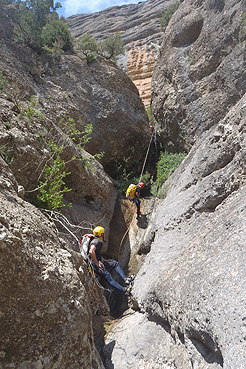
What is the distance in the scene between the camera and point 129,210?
33.3 feet

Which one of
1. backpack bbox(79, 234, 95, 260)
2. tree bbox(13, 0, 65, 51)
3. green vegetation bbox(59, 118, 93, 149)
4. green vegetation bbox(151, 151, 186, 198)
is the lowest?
backpack bbox(79, 234, 95, 260)

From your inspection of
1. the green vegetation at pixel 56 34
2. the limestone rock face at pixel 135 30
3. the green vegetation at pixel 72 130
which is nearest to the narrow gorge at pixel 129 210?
the green vegetation at pixel 72 130

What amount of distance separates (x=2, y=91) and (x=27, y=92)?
2618mm

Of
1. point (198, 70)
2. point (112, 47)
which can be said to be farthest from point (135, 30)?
point (198, 70)

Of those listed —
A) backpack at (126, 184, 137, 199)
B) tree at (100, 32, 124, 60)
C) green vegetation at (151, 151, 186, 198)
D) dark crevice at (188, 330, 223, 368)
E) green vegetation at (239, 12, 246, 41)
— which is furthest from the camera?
tree at (100, 32, 124, 60)

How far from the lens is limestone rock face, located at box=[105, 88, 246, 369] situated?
109 inches

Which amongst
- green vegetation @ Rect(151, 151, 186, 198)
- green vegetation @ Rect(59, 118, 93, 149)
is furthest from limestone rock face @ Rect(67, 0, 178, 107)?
green vegetation @ Rect(59, 118, 93, 149)

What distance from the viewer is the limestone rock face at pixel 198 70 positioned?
9.73m

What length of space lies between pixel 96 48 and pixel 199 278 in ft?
43.6

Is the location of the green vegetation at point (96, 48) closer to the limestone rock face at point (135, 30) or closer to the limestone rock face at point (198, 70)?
the limestone rock face at point (198, 70)

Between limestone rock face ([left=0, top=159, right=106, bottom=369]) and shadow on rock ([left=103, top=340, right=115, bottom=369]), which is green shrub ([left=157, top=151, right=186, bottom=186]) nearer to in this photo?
shadow on rock ([left=103, top=340, right=115, bottom=369])

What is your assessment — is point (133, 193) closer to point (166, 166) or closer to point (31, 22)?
point (166, 166)

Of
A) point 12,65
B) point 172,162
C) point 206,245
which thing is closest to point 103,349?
point 206,245

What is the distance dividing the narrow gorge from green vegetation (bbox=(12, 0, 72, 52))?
1.40 ft
